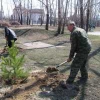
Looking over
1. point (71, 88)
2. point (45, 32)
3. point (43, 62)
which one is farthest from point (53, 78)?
point (45, 32)

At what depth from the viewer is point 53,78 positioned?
263 inches

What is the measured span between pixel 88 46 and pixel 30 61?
4.03m

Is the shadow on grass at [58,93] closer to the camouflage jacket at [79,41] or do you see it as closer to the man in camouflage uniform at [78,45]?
Answer: the man in camouflage uniform at [78,45]

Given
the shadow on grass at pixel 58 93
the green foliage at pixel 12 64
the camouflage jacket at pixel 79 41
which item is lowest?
the shadow on grass at pixel 58 93

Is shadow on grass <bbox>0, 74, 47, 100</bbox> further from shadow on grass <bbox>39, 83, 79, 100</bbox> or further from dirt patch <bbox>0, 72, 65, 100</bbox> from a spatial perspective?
shadow on grass <bbox>39, 83, 79, 100</bbox>

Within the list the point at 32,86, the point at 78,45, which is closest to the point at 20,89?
the point at 32,86

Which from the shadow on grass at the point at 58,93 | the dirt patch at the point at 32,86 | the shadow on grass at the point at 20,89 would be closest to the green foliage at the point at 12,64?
the dirt patch at the point at 32,86

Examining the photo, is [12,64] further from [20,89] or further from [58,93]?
[58,93]

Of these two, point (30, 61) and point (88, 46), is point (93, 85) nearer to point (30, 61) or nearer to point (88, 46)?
point (88, 46)

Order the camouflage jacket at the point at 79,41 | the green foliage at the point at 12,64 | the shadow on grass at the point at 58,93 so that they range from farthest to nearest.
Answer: the green foliage at the point at 12,64 < the camouflage jacket at the point at 79,41 < the shadow on grass at the point at 58,93

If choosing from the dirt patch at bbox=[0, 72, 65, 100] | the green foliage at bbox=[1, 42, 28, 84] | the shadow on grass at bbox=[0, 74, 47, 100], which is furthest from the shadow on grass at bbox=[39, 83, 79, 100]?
the green foliage at bbox=[1, 42, 28, 84]

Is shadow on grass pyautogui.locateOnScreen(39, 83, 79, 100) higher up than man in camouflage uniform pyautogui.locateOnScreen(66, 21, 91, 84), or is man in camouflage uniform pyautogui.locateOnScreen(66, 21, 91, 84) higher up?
man in camouflage uniform pyautogui.locateOnScreen(66, 21, 91, 84)

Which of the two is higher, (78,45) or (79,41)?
(79,41)

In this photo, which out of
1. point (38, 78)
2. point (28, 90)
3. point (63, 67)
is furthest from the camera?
point (63, 67)
